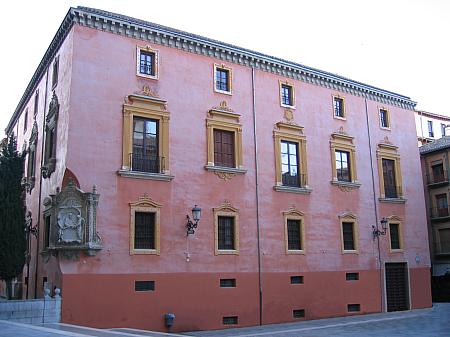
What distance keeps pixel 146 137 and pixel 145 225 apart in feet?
11.6

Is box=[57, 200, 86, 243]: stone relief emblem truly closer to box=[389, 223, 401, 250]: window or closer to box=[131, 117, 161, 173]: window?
box=[131, 117, 161, 173]: window

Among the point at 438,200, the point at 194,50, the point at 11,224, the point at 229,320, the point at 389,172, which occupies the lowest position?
the point at 229,320

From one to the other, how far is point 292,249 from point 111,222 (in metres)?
8.96

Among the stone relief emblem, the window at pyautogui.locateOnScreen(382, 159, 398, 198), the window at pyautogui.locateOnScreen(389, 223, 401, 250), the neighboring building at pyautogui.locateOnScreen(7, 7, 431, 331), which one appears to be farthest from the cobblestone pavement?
the window at pyautogui.locateOnScreen(382, 159, 398, 198)

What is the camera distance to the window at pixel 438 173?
39375mm

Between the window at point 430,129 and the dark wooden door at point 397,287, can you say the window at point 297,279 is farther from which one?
the window at point 430,129

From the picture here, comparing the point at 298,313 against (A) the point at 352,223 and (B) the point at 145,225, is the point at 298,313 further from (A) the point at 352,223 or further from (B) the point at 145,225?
(B) the point at 145,225

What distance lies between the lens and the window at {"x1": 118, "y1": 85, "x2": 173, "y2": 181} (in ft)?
66.0

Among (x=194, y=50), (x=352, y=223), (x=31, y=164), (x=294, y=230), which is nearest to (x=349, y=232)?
(x=352, y=223)

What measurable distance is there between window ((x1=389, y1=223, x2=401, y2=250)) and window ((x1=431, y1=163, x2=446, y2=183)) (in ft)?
43.2

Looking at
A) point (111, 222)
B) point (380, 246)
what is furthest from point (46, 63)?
point (380, 246)

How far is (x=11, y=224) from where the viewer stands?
1936cm

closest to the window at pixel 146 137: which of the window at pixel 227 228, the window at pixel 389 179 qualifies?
the window at pixel 227 228

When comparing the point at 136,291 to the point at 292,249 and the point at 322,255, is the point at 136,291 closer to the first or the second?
the point at 292,249
